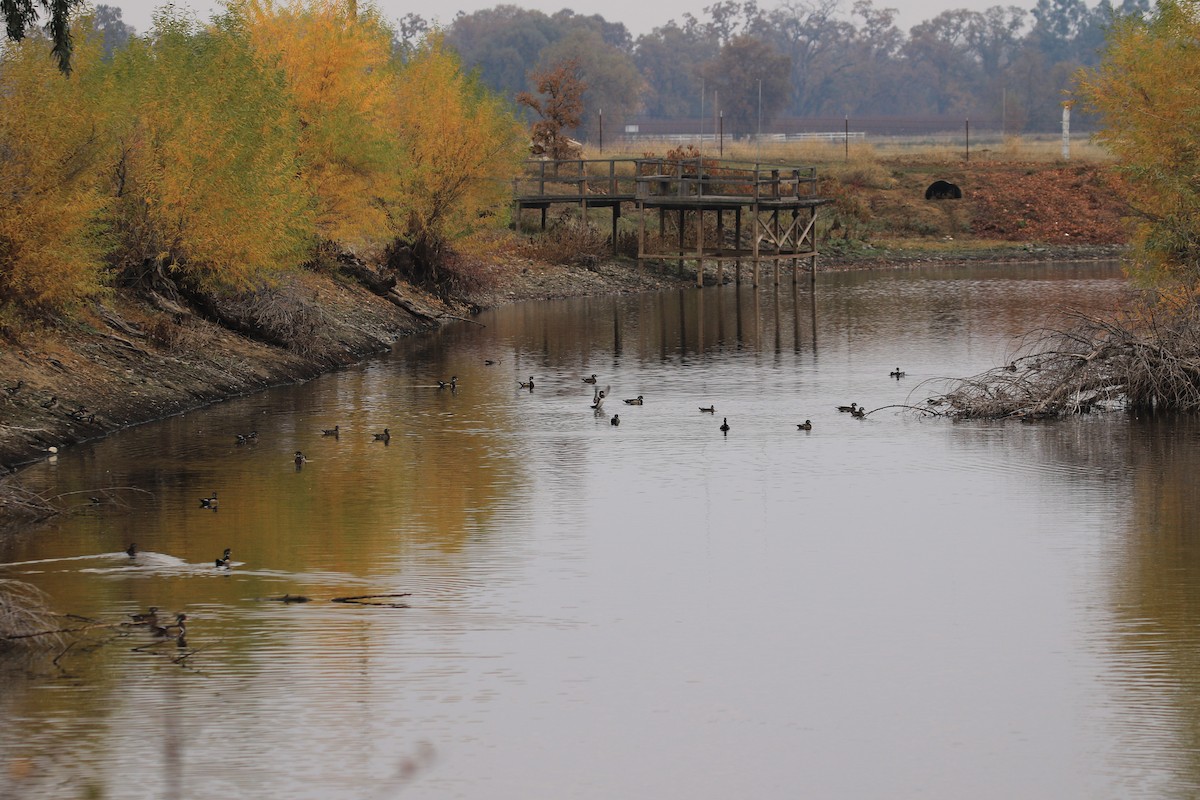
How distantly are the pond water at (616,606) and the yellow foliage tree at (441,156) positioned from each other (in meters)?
16.6

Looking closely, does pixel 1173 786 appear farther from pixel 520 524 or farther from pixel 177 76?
pixel 177 76

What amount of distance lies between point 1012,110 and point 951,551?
14023cm

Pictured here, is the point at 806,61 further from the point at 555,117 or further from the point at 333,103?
the point at 333,103

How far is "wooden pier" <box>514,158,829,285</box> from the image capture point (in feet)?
185

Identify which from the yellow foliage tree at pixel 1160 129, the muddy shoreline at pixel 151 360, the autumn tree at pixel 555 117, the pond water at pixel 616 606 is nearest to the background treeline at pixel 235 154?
the muddy shoreline at pixel 151 360

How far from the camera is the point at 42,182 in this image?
24594 mm

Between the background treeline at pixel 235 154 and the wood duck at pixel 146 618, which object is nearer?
the wood duck at pixel 146 618

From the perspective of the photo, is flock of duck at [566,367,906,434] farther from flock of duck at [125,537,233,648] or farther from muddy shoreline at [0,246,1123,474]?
flock of duck at [125,537,233,648]

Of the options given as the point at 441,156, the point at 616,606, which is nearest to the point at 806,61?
the point at 441,156

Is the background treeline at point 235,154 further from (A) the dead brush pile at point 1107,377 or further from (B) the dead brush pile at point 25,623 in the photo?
(A) the dead brush pile at point 1107,377

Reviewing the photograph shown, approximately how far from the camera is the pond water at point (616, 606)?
39.6 feet

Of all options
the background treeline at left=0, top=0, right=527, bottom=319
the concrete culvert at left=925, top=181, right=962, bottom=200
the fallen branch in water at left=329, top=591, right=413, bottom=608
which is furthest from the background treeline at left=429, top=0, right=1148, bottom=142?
the fallen branch in water at left=329, top=591, right=413, bottom=608

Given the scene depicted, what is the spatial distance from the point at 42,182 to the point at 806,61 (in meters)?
167

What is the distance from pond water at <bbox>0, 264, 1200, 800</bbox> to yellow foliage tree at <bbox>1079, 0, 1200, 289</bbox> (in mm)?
6749
